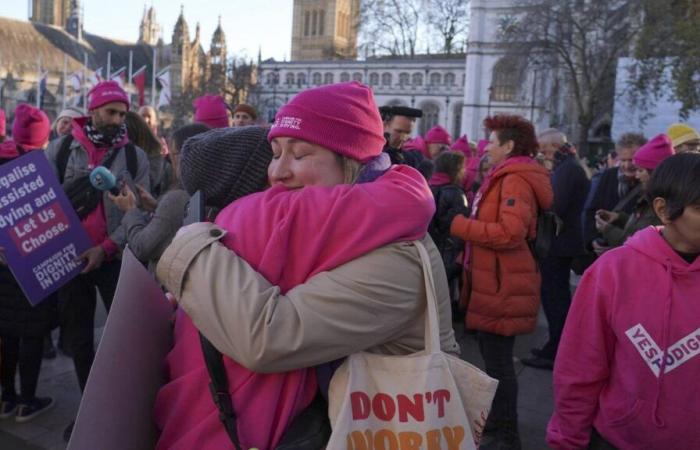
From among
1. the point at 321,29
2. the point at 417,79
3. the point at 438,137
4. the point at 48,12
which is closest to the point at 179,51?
the point at 48,12

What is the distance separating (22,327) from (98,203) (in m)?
0.89

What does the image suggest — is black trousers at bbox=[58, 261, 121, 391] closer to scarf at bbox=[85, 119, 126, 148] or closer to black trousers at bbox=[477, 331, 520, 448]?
scarf at bbox=[85, 119, 126, 148]

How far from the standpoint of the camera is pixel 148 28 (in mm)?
92750

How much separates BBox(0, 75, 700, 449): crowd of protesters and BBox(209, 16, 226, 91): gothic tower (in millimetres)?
44357

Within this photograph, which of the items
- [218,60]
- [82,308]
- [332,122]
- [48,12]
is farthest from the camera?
[48,12]

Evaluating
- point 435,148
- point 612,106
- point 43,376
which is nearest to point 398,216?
point 43,376

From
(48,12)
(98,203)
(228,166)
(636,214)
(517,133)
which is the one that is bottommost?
(98,203)

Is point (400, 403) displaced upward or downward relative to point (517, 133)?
downward

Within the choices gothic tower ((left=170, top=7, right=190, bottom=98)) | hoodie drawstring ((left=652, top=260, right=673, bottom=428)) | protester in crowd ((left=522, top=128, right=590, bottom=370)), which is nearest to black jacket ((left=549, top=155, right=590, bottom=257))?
protester in crowd ((left=522, top=128, right=590, bottom=370))

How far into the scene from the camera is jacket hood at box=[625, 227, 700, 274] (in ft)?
7.12

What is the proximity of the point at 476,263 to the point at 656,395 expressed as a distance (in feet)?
5.75

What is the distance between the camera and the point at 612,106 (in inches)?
1575

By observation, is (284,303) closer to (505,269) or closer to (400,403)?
(400,403)

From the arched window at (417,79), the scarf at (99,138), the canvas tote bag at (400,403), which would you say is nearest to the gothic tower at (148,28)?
the arched window at (417,79)
